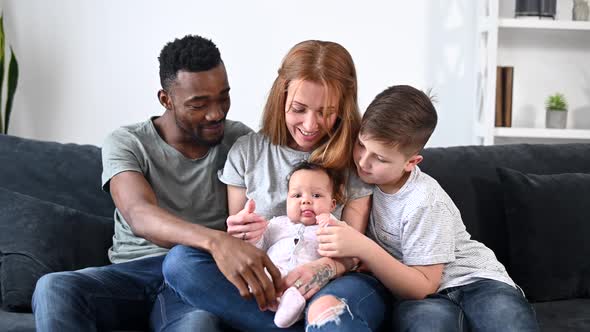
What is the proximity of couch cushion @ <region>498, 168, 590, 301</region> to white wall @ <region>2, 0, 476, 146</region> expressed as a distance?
4.46 feet

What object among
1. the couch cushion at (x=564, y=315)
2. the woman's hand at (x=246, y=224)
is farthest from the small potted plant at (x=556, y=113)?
the woman's hand at (x=246, y=224)

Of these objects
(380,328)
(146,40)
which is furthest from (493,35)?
(380,328)

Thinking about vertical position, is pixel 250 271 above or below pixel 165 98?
below

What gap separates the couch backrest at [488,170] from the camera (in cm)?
244

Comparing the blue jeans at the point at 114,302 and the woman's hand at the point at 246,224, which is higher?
the woman's hand at the point at 246,224

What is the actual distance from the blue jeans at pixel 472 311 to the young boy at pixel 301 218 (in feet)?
0.91

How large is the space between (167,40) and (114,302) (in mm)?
1757

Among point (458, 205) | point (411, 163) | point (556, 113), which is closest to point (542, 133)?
point (556, 113)

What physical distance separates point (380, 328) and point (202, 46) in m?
0.91

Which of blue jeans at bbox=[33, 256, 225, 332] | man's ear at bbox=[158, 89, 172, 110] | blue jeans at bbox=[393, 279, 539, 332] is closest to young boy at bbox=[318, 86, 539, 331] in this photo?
blue jeans at bbox=[393, 279, 539, 332]

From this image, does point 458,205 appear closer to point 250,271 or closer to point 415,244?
point 415,244

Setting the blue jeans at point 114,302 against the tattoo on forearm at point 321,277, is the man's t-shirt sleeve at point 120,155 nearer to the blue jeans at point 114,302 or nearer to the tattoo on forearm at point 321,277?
the blue jeans at point 114,302

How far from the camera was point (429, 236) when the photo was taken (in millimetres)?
1995

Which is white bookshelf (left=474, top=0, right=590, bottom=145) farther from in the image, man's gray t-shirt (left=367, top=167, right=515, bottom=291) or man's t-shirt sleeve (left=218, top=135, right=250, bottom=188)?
man's t-shirt sleeve (left=218, top=135, right=250, bottom=188)
